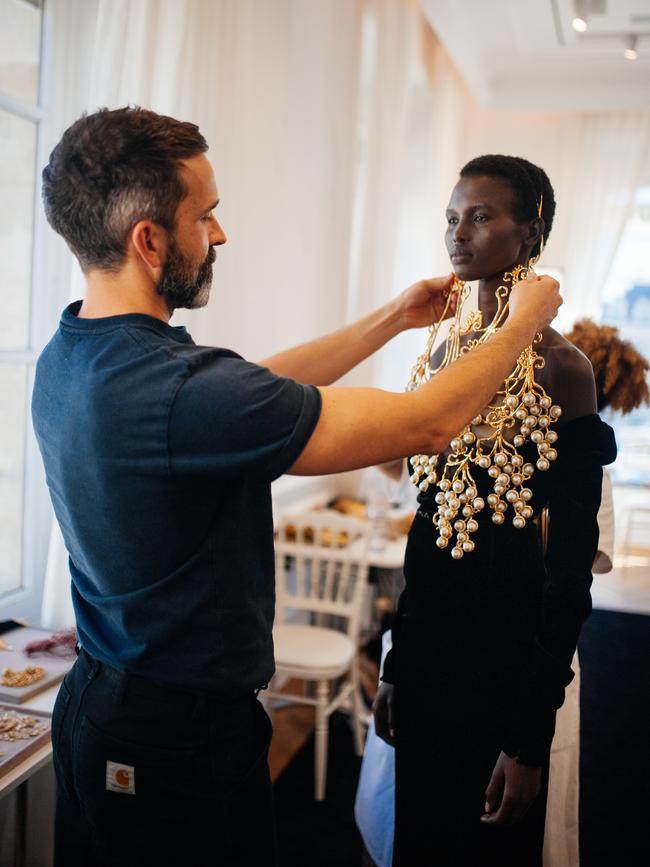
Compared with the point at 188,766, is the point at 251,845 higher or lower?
lower

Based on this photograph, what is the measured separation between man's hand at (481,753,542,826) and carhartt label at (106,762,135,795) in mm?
495

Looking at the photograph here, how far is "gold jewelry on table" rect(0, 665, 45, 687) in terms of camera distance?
169 cm

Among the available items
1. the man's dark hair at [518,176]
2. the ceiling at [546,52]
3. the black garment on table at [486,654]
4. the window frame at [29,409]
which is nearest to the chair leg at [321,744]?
the window frame at [29,409]

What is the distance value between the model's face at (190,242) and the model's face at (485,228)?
14.3 inches

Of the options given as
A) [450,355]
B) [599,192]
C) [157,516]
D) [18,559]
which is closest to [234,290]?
[18,559]

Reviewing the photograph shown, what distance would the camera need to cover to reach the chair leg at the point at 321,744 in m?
2.71

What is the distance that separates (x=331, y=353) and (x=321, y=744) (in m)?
1.71

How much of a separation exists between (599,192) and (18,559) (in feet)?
17.0

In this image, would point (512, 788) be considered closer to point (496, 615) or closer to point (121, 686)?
point (496, 615)

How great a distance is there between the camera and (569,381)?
3.87ft

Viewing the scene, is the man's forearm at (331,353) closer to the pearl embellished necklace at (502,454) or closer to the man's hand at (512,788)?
the pearl embellished necklace at (502,454)

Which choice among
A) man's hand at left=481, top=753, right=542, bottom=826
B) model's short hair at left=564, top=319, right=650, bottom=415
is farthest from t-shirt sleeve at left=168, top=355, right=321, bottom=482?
model's short hair at left=564, top=319, right=650, bottom=415

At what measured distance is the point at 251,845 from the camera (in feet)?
3.76

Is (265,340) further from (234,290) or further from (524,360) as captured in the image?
(524,360)
